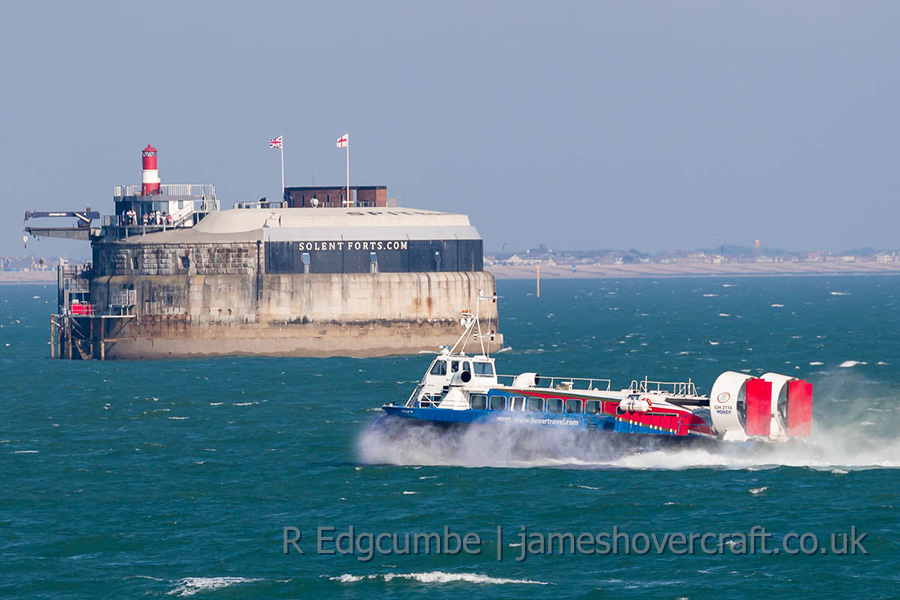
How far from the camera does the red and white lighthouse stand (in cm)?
10275

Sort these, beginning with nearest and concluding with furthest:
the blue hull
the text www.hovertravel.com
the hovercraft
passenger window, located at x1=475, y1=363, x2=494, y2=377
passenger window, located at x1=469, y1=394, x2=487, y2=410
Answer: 1. the text www.hovertravel.com
2. the hovercraft
3. the blue hull
4. passenger window, located at x1=469, y1=394, x2=487, y2=410
5. passenger window, located at x1=475, y1=363, x2=494, y2=377

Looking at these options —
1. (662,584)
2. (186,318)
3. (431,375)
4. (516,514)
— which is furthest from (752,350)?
(662,584)

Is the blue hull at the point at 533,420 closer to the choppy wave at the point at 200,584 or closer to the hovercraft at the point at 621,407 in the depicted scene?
the hovercraft at the point at 621,407

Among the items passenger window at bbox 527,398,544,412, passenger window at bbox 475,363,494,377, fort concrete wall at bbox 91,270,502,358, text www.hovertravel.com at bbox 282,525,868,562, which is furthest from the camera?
fort concrete wall at bbox 91,270,502,358

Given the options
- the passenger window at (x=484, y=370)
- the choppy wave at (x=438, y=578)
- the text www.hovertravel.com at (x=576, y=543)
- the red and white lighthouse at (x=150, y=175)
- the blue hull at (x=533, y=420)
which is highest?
the red and white lighthouse at (x=150, y=175)

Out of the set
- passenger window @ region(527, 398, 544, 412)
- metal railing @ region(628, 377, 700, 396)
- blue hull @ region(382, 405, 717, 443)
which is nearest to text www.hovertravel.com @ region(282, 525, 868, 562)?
metal railing @ region(628, 377, 700, 396)

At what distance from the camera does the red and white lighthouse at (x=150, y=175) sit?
10275 cm

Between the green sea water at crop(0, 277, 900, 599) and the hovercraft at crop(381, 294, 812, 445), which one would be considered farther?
the hovercraft at crop(381, 294, 812, 445)

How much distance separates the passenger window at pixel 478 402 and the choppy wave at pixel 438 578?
16623mm

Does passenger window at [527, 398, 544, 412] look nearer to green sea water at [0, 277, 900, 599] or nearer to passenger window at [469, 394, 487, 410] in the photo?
green sea water at [0, 277, 900, 599]

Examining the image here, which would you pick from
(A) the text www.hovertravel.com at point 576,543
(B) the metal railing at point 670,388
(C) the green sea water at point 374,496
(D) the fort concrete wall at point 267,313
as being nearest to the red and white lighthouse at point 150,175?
(D) the fort concrete wall at point 267,313

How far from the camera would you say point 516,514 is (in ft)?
141

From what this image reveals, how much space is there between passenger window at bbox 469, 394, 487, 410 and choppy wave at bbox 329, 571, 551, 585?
16623 mm

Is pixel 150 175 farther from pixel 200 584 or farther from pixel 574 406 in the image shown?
pixel 200 584
